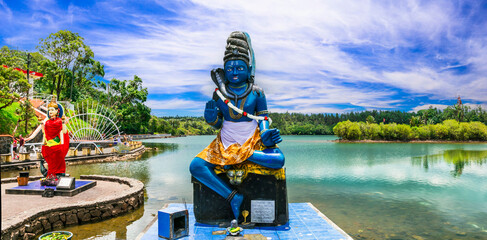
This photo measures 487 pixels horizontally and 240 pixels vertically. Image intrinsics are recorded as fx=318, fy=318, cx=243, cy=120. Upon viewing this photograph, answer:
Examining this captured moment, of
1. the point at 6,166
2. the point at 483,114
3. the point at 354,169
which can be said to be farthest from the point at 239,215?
the point at 483,114

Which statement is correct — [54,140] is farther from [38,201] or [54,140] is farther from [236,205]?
[236,205]

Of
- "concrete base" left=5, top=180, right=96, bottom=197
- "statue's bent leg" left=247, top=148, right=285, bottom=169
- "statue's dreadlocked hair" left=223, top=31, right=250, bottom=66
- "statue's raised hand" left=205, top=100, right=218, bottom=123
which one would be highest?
"statue's dreadlocked hair" left=223, top=31, right=250, bottom=66

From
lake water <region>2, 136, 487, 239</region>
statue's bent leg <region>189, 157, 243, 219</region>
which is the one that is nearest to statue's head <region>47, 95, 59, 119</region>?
lake water <region>2, 136, 487, 239</region>

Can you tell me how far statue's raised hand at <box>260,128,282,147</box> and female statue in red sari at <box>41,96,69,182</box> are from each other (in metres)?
5.59

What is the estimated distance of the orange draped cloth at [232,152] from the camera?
17.9 ft

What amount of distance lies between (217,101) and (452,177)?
12118 mm

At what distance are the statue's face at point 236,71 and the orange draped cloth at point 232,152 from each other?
1038 millimetres

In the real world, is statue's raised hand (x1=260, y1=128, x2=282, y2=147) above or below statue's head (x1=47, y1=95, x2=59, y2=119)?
below

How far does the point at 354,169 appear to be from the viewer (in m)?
15.6

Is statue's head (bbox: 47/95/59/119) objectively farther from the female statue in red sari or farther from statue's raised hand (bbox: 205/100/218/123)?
statue's raised hand (bbox: 205/100/218/123)

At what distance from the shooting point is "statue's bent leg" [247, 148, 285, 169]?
541 cm

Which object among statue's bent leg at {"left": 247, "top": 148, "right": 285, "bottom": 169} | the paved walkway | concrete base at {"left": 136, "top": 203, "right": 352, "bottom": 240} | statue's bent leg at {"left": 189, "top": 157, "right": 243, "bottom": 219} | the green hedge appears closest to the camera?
concrete base at {"left": 136, "top": 203, "right": 352, "bottom": 240}

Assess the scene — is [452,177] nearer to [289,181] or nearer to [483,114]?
[289,181]

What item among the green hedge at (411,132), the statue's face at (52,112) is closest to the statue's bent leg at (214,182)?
the statue's face at (52,112)
